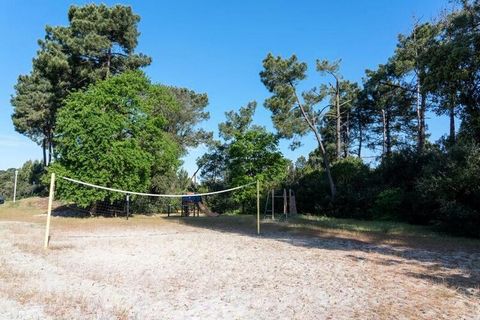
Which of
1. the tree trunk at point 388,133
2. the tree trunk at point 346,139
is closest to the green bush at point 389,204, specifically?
the tree trunk at point 388,133

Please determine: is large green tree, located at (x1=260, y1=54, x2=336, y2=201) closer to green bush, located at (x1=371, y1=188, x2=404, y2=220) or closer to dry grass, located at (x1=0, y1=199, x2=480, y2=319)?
green bush, located at (x1=371, y1=188, x2=404, y2=220)

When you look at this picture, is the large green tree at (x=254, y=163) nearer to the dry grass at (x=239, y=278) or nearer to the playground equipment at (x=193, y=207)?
the playground equipment at (x=193, y=207)

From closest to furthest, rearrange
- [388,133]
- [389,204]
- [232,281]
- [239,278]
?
1. [232,281]
2. [239,278]
3. [389,204]
4. [388,133]

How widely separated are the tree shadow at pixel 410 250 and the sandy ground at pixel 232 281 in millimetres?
37

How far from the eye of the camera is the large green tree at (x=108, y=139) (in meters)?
17.7

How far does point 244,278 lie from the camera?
6.36 m

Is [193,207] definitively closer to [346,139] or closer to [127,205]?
[127,205]

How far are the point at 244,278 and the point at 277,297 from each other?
1.21 meters

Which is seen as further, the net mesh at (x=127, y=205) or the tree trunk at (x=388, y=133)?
the tree trunk at (x=388, y=133)

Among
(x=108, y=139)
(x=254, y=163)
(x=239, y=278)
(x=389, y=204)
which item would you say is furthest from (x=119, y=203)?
(x=239, y=278)

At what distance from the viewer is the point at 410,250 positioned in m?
9.66

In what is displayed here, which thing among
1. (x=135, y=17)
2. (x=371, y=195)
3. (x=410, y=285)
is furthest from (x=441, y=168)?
(x=135, y=17)

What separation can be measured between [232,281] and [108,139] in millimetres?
13439

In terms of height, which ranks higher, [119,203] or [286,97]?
[286,97]
